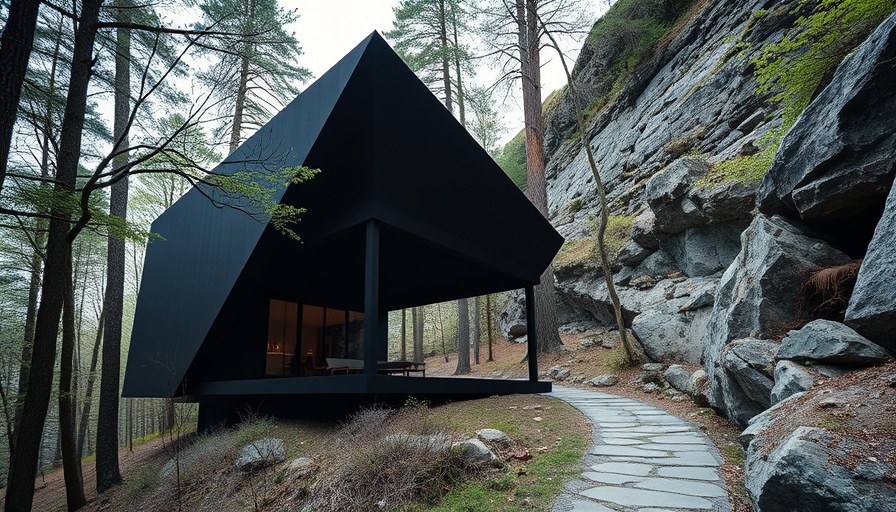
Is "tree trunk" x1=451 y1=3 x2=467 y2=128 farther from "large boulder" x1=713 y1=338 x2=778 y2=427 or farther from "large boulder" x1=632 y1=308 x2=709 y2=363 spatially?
"large boulder" x1=713 y1=338 x2=778 y2=427

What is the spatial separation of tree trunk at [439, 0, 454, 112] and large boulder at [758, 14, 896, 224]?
38.2ft

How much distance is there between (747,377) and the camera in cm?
377

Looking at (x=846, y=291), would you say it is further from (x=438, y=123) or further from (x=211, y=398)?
(x=211, y=398)

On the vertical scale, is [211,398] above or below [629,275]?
below

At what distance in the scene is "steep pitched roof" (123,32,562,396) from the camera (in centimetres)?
556

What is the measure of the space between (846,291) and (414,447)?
3.98 m

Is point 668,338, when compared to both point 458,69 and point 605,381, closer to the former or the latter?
point 605,381

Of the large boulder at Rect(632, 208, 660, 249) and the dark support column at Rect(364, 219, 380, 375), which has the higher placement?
the large boulder at Rect(632, 208, 660, 249)

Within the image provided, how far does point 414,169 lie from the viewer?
240 inches

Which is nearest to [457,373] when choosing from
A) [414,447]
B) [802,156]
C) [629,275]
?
[629,275]

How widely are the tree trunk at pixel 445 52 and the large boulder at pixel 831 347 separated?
12.8m

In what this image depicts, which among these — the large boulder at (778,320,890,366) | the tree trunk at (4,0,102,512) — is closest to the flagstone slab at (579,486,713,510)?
the large boulder at (778,320,890,366)

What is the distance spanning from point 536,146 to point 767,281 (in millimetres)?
8680

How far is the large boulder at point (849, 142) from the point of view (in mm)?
3371
